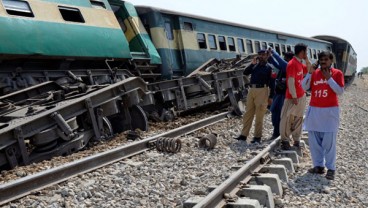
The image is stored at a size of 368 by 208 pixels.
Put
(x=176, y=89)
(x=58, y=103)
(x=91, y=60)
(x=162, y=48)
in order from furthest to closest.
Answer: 1. (x=162, y=48)
2. (x=176, y=89)
3. (x=91, y=60)
4. (x=58, y=103)

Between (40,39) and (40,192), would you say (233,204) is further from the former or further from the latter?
(40,39)

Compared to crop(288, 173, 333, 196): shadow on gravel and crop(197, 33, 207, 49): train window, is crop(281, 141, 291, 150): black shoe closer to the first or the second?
crop(288, 173, 333, 196): shadow on gravel

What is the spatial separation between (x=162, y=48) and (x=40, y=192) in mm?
8866

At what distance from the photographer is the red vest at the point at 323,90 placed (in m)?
5.75

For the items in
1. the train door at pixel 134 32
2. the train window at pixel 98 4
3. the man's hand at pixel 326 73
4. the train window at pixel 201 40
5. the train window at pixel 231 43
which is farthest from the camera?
the train window at pixel 231 43

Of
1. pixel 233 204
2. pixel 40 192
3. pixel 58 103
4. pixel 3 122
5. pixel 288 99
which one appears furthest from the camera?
pixel 288 99

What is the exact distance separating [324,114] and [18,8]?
6.14m

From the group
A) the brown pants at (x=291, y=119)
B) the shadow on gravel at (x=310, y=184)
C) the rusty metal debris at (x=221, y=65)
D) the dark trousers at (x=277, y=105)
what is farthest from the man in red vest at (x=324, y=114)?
the rusty metal debris at (x=221, y=65)

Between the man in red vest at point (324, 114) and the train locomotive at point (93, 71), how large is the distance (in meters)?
3.63

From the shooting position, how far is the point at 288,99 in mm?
7227

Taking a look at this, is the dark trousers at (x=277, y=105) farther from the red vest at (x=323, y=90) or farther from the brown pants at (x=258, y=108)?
the red vest at (x=323, y=90)

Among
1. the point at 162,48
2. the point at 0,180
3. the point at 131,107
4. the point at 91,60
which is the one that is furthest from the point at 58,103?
the point at 162,48

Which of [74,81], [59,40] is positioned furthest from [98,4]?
[74,81]

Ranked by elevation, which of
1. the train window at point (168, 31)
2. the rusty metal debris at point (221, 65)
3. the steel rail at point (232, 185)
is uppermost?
the train window at point (168, 31)
